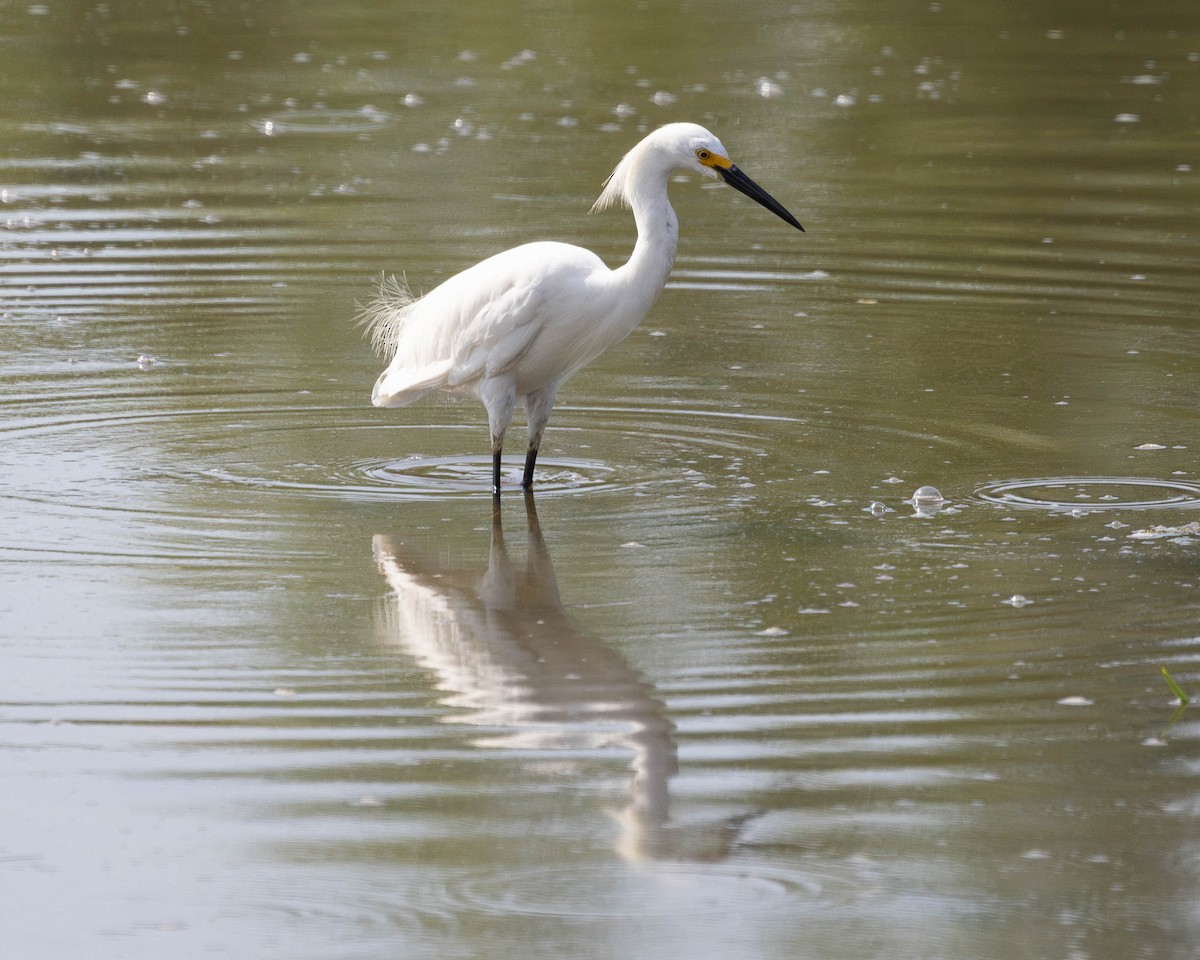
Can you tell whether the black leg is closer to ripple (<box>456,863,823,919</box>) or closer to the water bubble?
the water bubble

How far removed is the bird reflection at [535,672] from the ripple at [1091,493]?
196 cm

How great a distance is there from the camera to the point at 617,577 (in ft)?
23.1

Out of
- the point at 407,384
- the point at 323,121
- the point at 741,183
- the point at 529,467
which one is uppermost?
the point at 323,121

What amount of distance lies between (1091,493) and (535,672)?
3027mm

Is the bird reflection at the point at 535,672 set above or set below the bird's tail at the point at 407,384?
below

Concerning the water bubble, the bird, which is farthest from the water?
the bird

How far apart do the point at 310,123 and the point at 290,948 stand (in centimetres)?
1472

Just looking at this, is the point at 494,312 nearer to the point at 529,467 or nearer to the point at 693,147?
the point at 529,467

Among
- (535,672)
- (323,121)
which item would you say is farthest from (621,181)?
(323,121)

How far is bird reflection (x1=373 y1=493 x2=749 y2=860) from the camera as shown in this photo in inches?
196

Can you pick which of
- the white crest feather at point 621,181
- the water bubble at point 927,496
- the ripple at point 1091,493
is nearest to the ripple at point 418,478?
the white crest feather at point 621,181

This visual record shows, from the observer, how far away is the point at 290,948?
431 cm

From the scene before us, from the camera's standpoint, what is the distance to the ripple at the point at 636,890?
450 centimetres

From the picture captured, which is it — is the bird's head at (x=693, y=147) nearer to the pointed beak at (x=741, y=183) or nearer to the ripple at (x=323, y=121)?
the pointed beak at (x=741, y=183)
